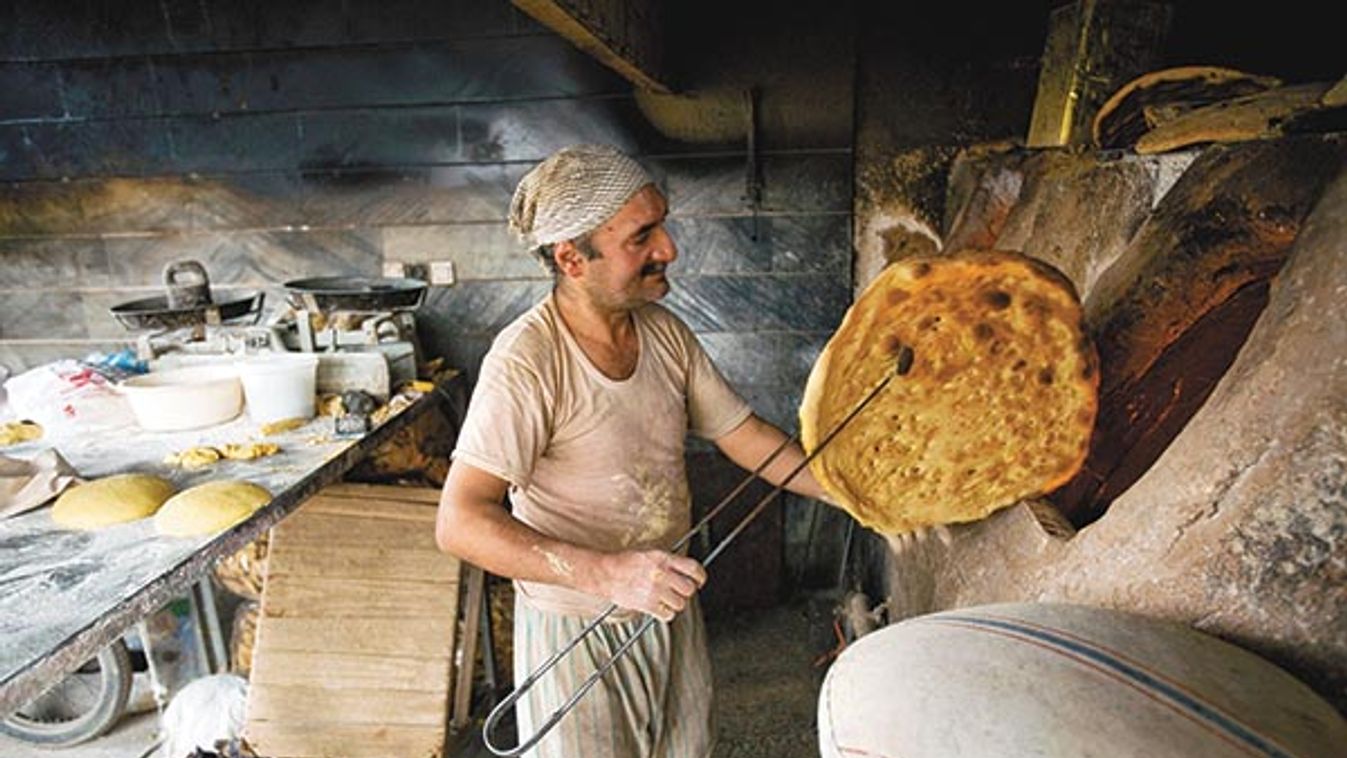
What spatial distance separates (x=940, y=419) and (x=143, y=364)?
11.6ft

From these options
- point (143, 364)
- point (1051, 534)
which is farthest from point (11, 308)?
point (1051, 534)

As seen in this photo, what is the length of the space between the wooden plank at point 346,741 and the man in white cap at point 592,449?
1.19m

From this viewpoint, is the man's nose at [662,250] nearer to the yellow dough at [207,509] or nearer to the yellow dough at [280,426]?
the yellow dough at [207,509]

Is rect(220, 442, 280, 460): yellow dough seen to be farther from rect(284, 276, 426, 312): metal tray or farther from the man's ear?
the man's ear

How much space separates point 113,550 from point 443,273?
2.18 meters

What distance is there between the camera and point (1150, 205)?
186cm

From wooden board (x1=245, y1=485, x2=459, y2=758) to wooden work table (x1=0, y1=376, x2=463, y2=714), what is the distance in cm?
42

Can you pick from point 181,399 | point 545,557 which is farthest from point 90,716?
point 545,557

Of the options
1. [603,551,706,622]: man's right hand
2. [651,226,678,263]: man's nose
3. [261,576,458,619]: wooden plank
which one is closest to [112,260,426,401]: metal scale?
[261,576,458,619]: wooden plank

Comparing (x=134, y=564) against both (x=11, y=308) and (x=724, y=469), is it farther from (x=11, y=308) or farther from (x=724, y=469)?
(x=11, y=308)

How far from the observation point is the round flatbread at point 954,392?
4.82 feet

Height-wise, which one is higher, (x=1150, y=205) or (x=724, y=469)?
(x=1150, y=205)

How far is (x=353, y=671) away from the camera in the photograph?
310cm

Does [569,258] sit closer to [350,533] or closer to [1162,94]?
[1162,94]
